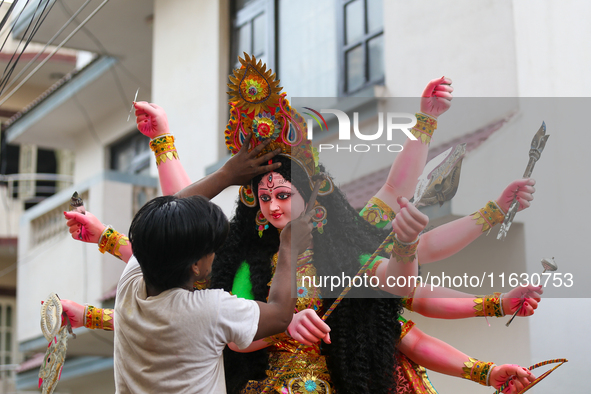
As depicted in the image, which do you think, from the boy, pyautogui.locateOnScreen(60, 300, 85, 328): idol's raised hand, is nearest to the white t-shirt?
the boy

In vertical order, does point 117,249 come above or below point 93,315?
above

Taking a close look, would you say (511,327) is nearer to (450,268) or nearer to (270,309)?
(450,268)

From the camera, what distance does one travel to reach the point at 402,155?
2939 mm

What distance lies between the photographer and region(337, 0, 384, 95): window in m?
6.02

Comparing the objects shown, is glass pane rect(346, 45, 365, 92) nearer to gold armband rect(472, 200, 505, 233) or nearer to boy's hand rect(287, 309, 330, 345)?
gold armband rect(472, 200, 505, 233)

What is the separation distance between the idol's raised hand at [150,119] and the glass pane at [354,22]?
3.39 meters

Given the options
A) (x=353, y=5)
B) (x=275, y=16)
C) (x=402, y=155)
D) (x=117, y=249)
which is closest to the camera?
(x=402, y=155)

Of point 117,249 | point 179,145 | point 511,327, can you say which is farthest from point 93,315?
point 179,145

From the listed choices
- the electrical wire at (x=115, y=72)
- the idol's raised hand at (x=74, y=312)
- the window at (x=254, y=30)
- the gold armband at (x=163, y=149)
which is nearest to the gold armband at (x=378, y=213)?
the gold armband at (x=163, y=149)

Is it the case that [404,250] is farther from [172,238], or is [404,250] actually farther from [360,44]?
[360,44]

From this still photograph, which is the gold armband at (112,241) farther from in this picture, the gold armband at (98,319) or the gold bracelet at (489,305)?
the gold bracelet at (489,305)

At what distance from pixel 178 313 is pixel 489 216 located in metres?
1.37

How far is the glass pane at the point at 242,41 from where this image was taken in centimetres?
755

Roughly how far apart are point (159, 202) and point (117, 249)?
107cm
